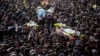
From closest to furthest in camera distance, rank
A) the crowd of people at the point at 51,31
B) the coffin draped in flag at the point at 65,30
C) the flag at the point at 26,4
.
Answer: the crowd of people at the point at 51,31
the coffin draped in flag at the point at 65,30
the flag at the point at 26,4

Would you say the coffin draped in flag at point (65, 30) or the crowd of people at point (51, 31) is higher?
the crowd of people at point (51, 31)

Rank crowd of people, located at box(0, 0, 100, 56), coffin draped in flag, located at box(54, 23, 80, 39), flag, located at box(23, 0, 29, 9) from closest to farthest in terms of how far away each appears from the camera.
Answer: crowd of people, located at box(0, 0, 100, 56)
coffin draped in flag, located at box(54, 23, 80, 39)
flag, located at box(23, 0, 29, 9)

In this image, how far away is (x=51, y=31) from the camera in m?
11.2

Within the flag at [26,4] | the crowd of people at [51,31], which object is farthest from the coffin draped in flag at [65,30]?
the flag at [26,4]

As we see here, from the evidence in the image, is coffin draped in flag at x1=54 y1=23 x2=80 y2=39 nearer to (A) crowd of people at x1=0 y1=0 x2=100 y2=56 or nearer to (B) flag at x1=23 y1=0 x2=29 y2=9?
(A) crowd of people at x1=0 y1=0 x2=100 y2=56

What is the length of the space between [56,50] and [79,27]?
2419 millimetres

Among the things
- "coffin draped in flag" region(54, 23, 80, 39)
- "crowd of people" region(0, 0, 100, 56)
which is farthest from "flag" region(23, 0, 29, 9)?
"coffin draped in flag" region(54, 23, 80, 39)

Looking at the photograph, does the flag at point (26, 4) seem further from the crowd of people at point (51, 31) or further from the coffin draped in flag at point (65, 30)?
the coffin draped in flag at point (65, 30)

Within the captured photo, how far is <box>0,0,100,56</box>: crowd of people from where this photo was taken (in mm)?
8891

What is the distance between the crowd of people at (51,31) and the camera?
350 inches

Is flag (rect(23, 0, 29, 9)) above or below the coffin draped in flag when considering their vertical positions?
above

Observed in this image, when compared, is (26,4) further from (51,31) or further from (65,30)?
(65,30)

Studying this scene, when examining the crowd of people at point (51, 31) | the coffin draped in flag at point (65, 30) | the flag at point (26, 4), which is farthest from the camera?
the flag at point (26, 4)

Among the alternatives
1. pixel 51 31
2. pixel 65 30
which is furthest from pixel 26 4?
pixel 65 30
